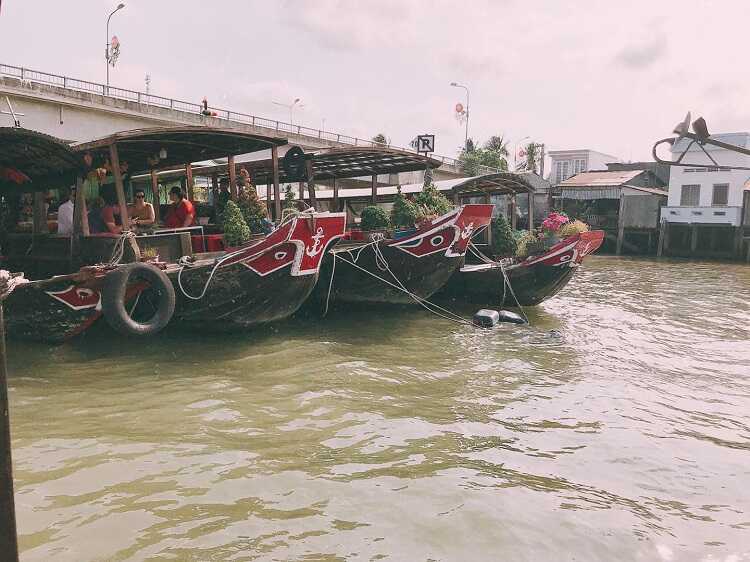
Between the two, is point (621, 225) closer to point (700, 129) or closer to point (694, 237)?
point (694, 237)

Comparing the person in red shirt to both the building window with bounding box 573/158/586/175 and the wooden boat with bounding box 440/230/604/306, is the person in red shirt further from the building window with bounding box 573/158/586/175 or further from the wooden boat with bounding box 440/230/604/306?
the building window with bounding box 573/158/586/175

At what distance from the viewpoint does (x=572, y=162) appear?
50125mm

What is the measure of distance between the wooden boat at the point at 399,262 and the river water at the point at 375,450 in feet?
5.86

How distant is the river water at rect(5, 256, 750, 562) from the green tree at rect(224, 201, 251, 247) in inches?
55.3

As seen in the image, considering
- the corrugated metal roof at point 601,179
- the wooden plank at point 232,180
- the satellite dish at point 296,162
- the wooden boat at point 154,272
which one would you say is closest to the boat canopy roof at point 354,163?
the satellite dish at point 296,162

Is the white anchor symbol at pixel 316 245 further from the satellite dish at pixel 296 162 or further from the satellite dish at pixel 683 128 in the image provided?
the satellite dish at pixel 683 128

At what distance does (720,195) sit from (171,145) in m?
29.6

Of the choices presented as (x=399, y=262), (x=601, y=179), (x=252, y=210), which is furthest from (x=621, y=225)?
(x=252, y=210)

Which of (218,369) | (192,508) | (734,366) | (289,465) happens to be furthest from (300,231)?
(734,366)

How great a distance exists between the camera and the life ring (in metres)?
6.53

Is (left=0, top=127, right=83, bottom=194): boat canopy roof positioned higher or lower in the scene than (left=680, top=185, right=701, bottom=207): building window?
lower

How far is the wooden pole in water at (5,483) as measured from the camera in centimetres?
214

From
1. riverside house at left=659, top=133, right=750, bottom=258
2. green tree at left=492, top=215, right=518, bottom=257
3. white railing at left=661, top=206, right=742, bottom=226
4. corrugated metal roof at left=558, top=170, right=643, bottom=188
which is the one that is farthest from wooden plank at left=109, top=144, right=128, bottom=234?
corrugated metal roof at left=558, top=170, right=643, bottom=188

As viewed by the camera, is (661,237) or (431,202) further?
(661,237)
